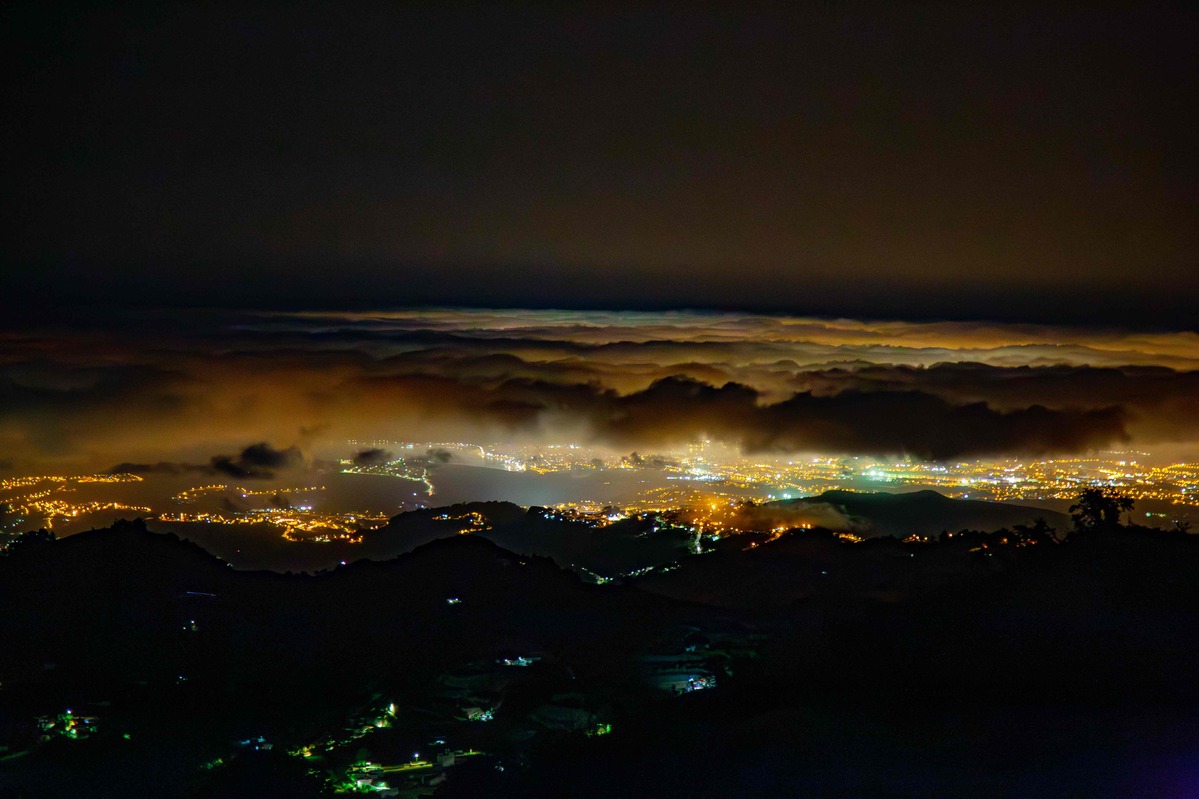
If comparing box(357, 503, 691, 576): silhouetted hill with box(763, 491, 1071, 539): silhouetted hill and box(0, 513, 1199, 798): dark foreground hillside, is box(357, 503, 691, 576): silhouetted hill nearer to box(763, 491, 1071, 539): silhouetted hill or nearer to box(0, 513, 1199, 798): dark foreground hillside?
box(0, 513, 1199, 798): dark foreground hillside

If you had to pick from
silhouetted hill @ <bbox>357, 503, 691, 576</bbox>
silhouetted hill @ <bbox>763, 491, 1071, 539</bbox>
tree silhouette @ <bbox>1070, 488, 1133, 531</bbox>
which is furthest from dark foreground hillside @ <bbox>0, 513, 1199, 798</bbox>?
silhouetted hill @ <bbox>763, 491, 1071, 539</bbox>

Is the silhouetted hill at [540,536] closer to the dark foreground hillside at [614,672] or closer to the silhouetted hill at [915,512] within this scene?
the dark foreground hillside at [614,672]

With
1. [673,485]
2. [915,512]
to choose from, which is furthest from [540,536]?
[915,512]

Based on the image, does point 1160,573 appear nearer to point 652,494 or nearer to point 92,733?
point 652,494

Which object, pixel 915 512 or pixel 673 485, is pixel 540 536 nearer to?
pixel 673 485

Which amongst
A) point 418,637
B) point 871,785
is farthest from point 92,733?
point 871,785
